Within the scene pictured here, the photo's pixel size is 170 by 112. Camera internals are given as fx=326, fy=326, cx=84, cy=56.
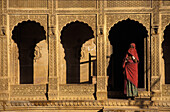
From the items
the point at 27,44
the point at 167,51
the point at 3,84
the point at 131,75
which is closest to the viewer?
the point at 3,84

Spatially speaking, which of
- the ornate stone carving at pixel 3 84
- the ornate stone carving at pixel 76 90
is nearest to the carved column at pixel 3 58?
the ornate stone carving at pixel 3 84

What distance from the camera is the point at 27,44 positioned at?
14.7m

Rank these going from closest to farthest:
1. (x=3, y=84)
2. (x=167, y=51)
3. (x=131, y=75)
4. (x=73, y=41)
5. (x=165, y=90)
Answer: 1. (x=165, y=90)
2. (x=3, y=84)
3. (x=131, y=75)
4. (x=167, y=51)
5. (x=73, y=41)

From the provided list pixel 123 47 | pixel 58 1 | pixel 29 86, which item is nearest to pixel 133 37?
pixel 123 47

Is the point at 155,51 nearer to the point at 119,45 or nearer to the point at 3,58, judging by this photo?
the point at 119,45

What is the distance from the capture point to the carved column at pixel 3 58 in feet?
39.4

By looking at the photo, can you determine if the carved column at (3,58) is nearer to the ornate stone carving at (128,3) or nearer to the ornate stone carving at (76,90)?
the ornate stone carving at (76,90)

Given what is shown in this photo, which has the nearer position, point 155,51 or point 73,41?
point 155,51

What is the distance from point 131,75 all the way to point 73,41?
3783mm

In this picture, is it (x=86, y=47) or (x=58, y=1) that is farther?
(x=86, y=47)

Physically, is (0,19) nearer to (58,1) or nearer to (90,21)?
(58,1)

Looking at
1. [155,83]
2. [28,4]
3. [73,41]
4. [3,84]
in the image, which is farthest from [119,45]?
[3,84]

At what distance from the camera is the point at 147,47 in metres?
12.2

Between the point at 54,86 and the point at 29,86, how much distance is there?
98 cm
